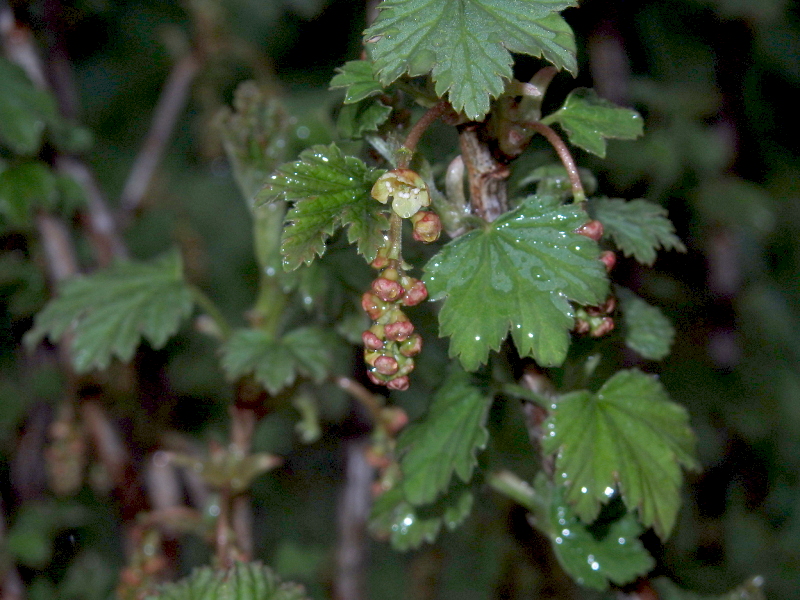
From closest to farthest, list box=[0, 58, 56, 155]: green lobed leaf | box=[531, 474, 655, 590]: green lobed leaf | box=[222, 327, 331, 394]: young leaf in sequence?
1. box=[531, 474, 655, 590]: green lobed leaf
2. box=[222, 327, 331, 394]: young leaf
3. box=[0, 58, 56, 155]: green lobed leaf

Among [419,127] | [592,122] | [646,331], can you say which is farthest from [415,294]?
[646,331]

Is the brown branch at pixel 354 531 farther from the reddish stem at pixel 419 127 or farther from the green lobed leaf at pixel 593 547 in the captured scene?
the reddish stem at pixel 419 127

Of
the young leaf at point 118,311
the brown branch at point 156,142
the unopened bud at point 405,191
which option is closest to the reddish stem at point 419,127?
the unopened bud at point 405,191

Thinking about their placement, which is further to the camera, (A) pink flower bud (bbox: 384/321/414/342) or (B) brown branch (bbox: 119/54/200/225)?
(B) brown branch (bbox: 119/54/200/225)

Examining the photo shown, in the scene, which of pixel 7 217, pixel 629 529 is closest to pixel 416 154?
pixel 629 529

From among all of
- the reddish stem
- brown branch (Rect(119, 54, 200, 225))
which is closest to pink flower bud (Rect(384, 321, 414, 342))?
the reddish stem

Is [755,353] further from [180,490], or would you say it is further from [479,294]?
[479,294]

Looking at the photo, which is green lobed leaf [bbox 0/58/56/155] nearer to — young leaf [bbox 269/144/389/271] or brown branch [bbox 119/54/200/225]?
brown branch [bbox 119/54/200/225]
